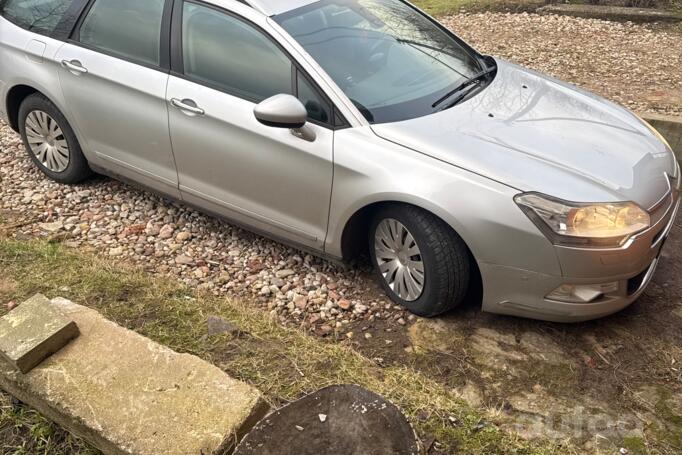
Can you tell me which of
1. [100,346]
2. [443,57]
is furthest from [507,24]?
[100,346]

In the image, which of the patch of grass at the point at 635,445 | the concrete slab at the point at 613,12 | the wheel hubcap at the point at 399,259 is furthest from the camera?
the concrete slab at the point at 613,12

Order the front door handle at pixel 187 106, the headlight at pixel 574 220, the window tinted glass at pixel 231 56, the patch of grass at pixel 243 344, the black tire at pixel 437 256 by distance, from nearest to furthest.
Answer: the patch of grass at pixel 243 344, the headlight at pixel 574 220, the black tire at pixel 437 256, the window tinted glass at pixel 231 56, the front door handle at pixel 187 106

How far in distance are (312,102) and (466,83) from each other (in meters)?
0.99

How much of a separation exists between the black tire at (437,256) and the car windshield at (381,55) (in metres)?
0.53

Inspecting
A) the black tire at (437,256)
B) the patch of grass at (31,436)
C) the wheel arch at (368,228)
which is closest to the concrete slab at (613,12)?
the wheel arch at (368,228)

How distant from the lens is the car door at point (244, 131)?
3361mm

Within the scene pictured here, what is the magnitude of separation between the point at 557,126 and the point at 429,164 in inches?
32.8

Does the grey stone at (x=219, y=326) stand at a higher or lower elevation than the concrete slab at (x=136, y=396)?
lower

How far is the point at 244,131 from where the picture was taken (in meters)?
3.48

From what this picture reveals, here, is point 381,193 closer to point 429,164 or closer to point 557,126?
point 429,164

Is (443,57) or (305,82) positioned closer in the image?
(305,82)

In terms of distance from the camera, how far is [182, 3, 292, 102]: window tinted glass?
3434mm

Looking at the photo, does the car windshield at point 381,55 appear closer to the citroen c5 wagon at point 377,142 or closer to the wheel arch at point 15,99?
the citroen c5 wagon at point 377,142

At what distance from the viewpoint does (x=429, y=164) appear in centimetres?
307
